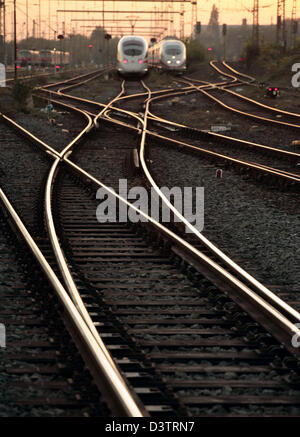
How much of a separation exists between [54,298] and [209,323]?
4.37 feet

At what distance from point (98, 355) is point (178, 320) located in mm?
1203

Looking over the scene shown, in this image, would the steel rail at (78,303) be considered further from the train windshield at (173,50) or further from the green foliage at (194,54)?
the green foliage at (194,54)

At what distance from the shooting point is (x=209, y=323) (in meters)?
5.61

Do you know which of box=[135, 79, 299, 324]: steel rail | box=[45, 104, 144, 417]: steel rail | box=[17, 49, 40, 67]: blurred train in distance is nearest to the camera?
box=[45, 104, 144, 417]: steel rail

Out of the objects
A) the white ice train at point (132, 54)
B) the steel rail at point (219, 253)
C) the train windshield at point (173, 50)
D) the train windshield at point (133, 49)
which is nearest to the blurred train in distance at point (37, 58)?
the train windshield at point (173, 50)

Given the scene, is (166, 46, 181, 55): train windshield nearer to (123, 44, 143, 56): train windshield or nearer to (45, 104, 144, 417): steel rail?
(123, 44, 143, 56): train windshield

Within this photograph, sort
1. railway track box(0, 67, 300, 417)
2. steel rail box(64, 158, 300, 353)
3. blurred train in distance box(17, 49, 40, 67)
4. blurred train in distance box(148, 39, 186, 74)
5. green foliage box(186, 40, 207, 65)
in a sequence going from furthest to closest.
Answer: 1. blurred train in distance box(17, 49, 40, 67)
2. green foliage box(186, 40, 207, 65)
3. blurred train in distance box(148, 39, 186, 74)
4. steel rail box(64, 158, 300, 353)
5. railway track box(0, 67, 300, 417)

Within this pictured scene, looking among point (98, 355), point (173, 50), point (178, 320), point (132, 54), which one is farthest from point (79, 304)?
point (173, 50)

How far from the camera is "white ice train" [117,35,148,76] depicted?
47.4m

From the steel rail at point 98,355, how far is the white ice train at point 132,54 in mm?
41902

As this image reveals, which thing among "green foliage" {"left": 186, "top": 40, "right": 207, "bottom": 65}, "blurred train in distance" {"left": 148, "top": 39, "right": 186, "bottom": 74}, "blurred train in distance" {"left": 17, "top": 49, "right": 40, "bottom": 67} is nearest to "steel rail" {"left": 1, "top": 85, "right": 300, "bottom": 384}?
"blurred train in distance" {"left": 148, "top": 39, "right": 186, "bottom": 74}

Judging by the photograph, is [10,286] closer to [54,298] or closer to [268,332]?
[54,298]

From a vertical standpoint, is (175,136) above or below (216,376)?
above

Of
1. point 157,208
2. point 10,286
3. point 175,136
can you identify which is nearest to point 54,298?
point 10,286
